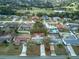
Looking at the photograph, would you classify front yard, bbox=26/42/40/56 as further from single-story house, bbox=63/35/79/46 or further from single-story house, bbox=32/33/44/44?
single-story house, bbox=63/35/79/46

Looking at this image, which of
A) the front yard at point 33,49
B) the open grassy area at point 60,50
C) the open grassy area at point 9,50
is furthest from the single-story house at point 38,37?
the open grassy area at point 9,50

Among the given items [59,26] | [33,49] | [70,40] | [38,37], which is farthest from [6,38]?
[59,26]

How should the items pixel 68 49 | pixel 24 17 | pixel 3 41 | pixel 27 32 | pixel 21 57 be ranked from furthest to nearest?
pixel 24 17, pixel 27 32, pixel 3 41, pixel 68 49, pixel 21 57

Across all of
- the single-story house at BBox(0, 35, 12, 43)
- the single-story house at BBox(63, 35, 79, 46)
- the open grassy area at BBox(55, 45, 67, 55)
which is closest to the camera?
the open grassy area at BBox(55, 45, 67, 55)

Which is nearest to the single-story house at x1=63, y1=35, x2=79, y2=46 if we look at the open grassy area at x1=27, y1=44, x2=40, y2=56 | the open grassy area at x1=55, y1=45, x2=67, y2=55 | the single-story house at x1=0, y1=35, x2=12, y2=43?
the open grassy area at x1=55, y1=45, x2=67, y2=55

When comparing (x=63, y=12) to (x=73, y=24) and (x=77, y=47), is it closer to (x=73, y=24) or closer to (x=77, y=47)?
(x=73, y=24)

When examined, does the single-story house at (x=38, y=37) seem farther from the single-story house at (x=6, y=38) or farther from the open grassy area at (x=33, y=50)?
the single-story house at (x=6, y=38)

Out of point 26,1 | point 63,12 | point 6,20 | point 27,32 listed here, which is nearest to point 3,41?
point 27,32
